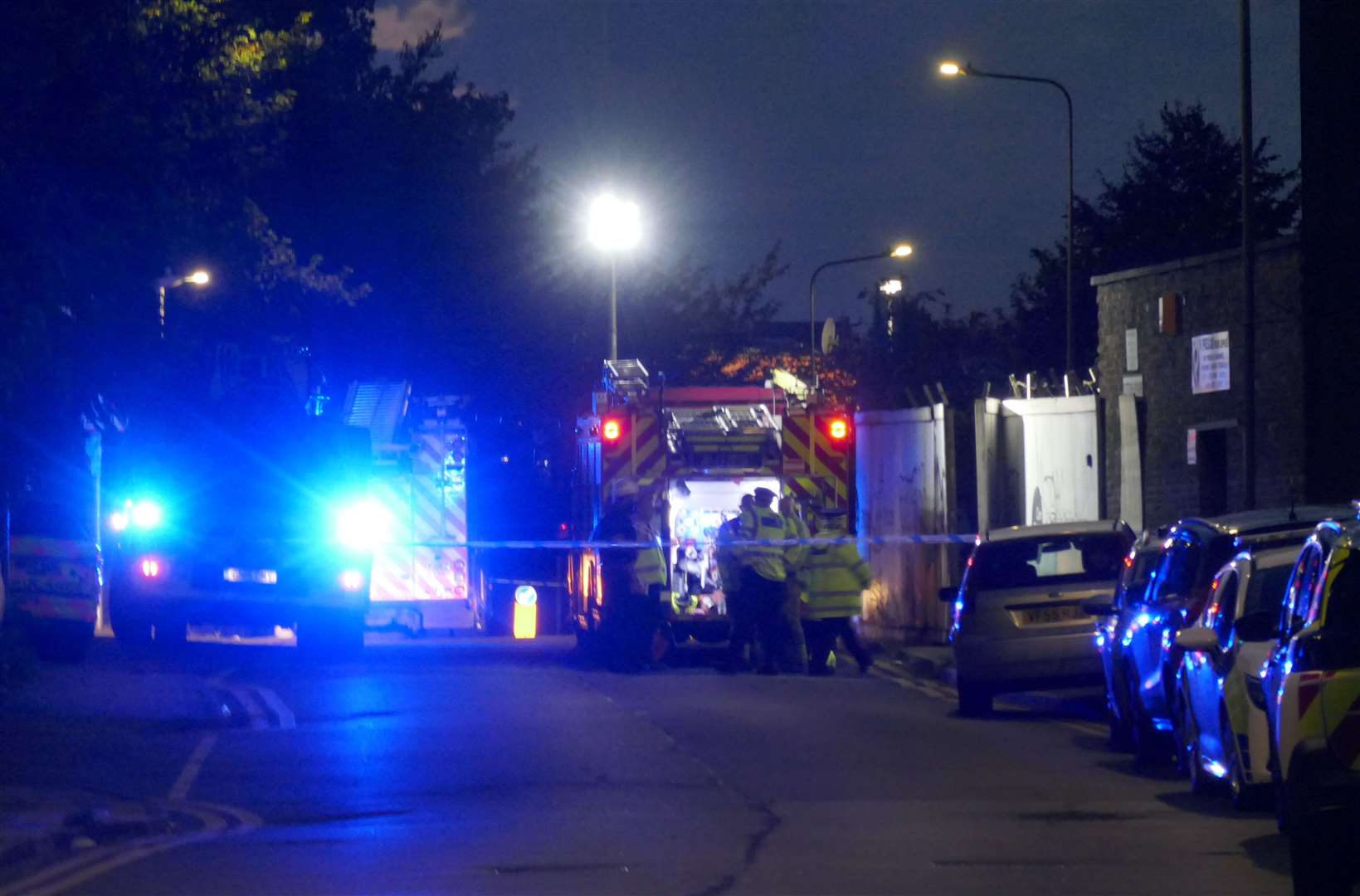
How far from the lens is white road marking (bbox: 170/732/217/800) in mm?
12453

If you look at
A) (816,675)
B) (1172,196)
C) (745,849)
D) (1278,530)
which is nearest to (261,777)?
(745,849)

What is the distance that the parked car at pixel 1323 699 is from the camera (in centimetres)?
718

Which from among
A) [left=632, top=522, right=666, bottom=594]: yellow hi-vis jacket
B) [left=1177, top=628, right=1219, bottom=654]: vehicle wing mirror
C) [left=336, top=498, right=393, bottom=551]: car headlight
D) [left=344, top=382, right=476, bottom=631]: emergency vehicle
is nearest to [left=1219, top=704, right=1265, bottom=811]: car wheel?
[left=1177, top=628, right=1219, bottom=654]: vehicle wing mirror

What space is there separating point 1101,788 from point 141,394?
42.3 feet

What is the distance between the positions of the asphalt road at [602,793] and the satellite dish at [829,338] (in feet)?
93.3

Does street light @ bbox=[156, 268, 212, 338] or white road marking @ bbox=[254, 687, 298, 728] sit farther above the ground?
street light @ bbox=[156, 268, 212, 338]

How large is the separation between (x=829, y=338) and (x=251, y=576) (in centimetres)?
2655

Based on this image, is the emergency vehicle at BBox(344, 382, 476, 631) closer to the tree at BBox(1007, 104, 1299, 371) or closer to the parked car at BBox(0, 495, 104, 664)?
the parked car at BBox(0, 495, 104, 664)

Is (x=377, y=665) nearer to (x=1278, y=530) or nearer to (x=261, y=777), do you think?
(x=261, y=777)

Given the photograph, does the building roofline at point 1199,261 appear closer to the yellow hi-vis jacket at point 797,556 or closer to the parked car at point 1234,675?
the yellow hi-vis jacket at point 797,556

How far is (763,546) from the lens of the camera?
67.7ft

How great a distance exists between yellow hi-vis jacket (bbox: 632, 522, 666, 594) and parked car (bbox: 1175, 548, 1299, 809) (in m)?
10.2

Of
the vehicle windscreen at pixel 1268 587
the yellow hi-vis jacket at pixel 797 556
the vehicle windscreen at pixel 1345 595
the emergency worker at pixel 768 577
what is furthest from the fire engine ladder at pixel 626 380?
the vehicle windscreen at pixel 1345 595

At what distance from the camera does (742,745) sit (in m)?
14.2
